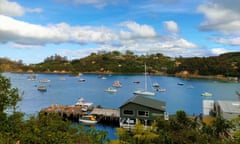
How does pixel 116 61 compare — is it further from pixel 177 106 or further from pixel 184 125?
pixel 184 125

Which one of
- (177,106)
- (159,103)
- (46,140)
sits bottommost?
(177,106)

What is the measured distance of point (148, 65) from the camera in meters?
117

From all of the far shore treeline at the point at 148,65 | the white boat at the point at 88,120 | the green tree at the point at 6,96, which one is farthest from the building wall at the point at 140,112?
the far shore treeline at the point at 148,65

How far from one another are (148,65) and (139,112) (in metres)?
93.1

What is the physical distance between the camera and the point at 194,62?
102 meters

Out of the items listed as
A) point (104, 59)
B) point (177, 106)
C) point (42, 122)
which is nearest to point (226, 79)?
point (177, 106)

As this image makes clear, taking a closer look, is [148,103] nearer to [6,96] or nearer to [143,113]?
[143,113]

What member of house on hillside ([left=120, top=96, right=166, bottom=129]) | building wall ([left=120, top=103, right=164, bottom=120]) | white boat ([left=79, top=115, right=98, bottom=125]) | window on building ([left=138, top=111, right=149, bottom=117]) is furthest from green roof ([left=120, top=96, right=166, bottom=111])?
white boat ([left=79, top=115, right=98, bottom=125])

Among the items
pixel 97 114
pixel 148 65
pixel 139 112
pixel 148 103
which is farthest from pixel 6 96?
pixel 148 65

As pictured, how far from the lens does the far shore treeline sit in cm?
9238

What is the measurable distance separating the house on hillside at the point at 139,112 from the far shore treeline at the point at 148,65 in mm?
69564

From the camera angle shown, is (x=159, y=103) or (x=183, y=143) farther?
(x=159, y=103)

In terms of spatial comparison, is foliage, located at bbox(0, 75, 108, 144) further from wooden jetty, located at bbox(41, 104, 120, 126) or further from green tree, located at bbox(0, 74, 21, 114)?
wooden jetty, located at bbox(41, 104, 120, 126)

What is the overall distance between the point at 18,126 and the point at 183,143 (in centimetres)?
817
